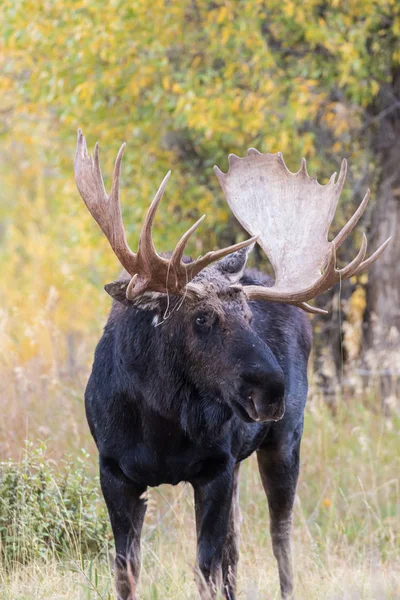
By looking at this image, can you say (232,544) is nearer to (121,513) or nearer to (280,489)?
(280,489)

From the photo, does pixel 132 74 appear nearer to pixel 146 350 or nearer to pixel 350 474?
pixel 350 474

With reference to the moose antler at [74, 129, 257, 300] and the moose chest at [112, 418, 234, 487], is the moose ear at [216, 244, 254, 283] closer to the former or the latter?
the moose antler at [74, 129, 257, 300]

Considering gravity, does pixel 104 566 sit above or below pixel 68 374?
below

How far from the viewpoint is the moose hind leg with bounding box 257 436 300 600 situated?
600 cm

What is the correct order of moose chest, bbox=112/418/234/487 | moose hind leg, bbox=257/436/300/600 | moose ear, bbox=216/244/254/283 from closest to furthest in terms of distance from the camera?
moose chest, bbox=112/418/234/487
moose ear, bbox=216/244/254/283
moose hind leg, bbox=257/436/300/600

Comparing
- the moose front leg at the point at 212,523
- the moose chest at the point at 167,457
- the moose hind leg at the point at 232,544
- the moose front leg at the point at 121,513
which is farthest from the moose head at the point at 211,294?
the moose hind leg at the point at 232,544

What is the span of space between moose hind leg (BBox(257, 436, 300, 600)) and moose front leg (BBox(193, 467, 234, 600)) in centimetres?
87

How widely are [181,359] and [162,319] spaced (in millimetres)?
204

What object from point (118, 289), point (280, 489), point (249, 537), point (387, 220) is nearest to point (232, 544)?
point (280, 489)

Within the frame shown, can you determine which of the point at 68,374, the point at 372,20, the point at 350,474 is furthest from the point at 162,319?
the point at 372,20

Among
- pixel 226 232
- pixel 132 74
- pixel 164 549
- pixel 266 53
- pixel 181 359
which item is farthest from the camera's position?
pixel 226 232

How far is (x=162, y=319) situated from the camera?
513 centimetres

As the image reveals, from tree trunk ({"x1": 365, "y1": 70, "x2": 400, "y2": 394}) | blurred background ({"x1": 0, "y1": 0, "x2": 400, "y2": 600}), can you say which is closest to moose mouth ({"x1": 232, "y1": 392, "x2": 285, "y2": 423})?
blurred background ({"x1": 0, "y1": 0, "x2": 400, "y2": 600})

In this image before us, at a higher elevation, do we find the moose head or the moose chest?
the moose head
